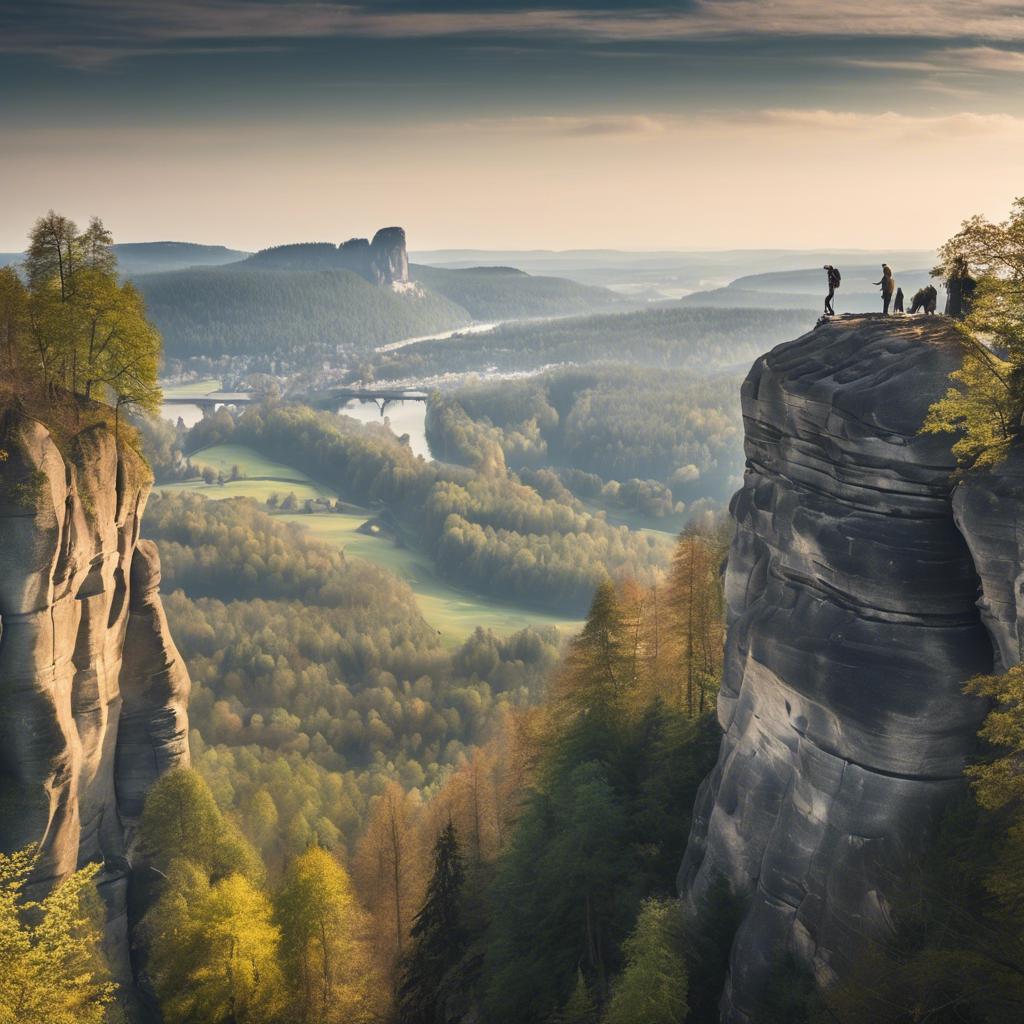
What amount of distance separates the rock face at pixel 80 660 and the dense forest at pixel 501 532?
82570mm

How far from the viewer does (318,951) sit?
124 ft

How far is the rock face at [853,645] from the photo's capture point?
2531cm

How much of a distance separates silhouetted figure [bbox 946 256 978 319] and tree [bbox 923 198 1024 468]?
39 cm

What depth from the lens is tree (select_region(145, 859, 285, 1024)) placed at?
117 ft

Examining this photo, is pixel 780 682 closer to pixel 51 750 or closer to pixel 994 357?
pixel 994 357

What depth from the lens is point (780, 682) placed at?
2861cm

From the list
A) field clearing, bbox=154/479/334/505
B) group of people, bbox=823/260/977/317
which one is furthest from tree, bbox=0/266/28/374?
field clearing, bbox=154/479/334/505

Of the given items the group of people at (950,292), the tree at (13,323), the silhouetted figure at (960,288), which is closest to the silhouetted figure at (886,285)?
the group of people at (950,292)

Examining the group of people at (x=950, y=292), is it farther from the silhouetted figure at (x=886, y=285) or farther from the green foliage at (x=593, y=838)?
the green foliage at (x=593, y=838)

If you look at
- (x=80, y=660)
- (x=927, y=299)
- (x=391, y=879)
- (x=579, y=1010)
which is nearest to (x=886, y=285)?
(x=927, y=299)

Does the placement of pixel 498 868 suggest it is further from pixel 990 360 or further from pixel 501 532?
pixel 501 532

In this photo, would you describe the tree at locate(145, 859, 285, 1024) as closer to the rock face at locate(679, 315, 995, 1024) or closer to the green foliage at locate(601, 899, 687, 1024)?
the green foliage at locate(601, 899, 687, 1024)

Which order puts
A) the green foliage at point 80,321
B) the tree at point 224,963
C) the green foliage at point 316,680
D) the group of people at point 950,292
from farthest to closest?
the green foliage at point 316,680
the green foliage at point 80,321
the tree at point 224,963
the group of people at point 950,292

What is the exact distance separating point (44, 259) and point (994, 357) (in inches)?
1425
